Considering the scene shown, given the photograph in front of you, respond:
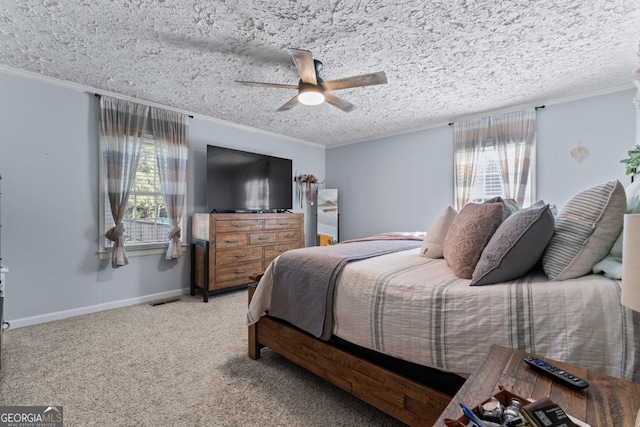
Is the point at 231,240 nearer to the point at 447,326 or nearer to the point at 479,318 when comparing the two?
the point at 447,326

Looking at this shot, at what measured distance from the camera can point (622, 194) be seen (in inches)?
46.5

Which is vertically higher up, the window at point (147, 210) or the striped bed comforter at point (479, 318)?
the window at point (147, 210)

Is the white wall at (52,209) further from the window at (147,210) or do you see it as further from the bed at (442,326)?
the bed at (442,326)

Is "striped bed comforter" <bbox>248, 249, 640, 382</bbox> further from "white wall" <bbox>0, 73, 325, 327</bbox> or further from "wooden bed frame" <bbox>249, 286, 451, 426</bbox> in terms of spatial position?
"white wall" <bbox>0, 73, 325, 327</bbox>

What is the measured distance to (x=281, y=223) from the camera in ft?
14.0

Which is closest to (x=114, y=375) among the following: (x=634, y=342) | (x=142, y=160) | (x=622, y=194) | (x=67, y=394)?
(x=67, y=394)

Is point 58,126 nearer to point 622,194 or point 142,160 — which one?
point 142,160

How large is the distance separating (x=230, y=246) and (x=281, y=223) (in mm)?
875

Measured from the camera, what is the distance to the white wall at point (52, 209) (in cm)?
267

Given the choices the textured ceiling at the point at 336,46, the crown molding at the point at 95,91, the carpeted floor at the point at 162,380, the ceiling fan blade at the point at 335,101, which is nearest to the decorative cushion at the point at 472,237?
the carpeted floor at the point at 162,380

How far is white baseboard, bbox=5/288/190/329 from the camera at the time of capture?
2.72m

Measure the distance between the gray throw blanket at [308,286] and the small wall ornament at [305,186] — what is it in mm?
3329

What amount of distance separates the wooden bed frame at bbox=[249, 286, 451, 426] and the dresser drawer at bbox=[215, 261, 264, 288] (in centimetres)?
169

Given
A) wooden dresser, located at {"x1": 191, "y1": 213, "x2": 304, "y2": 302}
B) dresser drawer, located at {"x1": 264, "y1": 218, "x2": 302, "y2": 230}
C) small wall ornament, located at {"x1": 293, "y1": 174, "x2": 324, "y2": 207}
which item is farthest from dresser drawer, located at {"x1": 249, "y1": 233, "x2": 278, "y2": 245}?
small wall ornament, located at {"x1": 293, "y1": 174, "x2": 324, "y2": 207}
